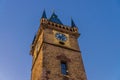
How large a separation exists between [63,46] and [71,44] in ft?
5.86

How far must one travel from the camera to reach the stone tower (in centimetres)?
2788

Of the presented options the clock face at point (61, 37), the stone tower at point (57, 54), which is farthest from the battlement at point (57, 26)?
the clock face at point (61, 37)

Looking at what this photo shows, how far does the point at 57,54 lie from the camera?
99.9 feet

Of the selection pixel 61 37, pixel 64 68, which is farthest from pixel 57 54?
pixel 61 37

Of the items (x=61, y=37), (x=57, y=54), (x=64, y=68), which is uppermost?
(x=61, y=37)

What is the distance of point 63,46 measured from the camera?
32250mm

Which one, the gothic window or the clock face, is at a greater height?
the clock face

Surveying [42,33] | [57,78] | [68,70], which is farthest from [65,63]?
[42,33]

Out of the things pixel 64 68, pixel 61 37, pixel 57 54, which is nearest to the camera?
pixel 64 68

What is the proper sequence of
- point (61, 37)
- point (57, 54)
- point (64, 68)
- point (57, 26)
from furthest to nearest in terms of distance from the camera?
point (57, 26), point (61, 37), point (57, 54), point (64, 68)

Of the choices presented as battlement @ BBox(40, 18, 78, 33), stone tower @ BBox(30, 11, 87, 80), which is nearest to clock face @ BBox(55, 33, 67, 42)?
stone tower @ BBox(30, 11, 87, 80)

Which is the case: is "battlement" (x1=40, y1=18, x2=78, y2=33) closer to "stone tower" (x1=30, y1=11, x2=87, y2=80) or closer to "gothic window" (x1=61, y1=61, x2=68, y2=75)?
"stone tower" (x1=30, y1=11, x2=87, y2=80)

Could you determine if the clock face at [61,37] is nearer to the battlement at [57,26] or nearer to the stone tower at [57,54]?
the stone tower at [57,54]

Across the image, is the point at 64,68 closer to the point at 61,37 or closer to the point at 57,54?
the point at 57,54
